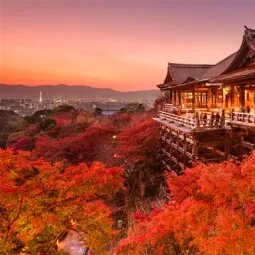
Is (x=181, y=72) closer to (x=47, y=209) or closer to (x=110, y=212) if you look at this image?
(x=110, y=212)

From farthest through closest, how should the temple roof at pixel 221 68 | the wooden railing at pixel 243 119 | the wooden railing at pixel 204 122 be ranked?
1. the temple roof at pixel 221 68
2. the wooden railing at pixel 204 122
3. the wooden railing at pixel 243 119

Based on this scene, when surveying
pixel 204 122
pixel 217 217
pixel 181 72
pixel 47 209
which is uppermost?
pixel 181 72

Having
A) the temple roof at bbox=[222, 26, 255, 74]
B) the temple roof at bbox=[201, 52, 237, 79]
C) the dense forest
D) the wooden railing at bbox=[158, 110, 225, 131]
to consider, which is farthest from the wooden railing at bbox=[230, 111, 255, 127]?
the temple roof at bbox=[201, 52, 237, 79]

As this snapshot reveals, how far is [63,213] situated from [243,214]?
6278mm

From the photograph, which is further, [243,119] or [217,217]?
[243,119]

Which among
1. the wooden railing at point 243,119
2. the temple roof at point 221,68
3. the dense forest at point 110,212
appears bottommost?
the dense forest at point 110,212

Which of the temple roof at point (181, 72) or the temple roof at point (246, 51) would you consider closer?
the temple roof at point (246, 51)

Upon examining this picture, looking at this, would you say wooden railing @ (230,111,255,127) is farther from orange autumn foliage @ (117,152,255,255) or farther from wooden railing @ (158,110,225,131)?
orange autumn foliage @ (117,152,255,255)

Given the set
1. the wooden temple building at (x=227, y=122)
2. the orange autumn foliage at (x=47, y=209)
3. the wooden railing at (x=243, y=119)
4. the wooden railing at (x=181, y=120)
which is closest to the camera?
the orange autumn foliage at (x=47, y=209)

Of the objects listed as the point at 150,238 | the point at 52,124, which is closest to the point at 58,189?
the point at 150,238

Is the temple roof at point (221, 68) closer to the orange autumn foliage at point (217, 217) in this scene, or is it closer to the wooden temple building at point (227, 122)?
the wooden temple building at point (227, 122)

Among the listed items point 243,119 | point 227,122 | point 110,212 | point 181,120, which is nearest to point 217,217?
point 110,212

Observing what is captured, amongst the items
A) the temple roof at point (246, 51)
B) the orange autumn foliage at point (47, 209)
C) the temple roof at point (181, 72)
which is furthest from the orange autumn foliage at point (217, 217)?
the temple roof at point (181, 72)

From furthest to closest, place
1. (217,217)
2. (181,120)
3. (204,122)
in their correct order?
(181,120) < (204,122) < (217,217)
